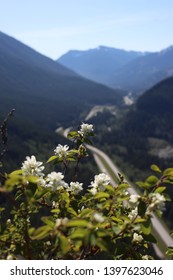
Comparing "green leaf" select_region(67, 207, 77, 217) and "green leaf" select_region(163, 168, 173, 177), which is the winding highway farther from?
"green leaf" select_region(163, 168, 173, 177)

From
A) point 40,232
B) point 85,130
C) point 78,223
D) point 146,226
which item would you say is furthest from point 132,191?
point 78,223

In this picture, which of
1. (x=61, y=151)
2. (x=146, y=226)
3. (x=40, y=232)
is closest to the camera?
(x=40, y=232)

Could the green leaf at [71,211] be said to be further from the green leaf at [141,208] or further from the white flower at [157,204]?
the white flower at [157,204]

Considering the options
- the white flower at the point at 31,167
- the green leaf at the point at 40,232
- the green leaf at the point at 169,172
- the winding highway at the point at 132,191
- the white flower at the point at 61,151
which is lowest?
the green leaf at the point at 40,232

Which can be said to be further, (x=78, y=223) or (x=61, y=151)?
(x=61, y=151)

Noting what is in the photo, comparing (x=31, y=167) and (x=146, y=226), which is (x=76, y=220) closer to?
(x=146, y=226)

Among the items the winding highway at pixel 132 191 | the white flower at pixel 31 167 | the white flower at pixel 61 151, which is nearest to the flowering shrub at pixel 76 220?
the white flower at pixel 31 167

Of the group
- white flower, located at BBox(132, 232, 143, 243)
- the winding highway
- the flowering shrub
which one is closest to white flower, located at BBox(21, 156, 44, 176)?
the flowering shrub

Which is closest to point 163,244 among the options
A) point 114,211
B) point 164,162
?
point 114,211

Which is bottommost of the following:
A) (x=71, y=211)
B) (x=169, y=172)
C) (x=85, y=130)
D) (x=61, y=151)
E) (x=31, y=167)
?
(x=71, y=211)

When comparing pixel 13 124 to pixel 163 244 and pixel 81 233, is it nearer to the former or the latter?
pixel 163 244

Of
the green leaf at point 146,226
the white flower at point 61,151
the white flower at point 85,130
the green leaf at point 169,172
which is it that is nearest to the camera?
the green leaf at point 146,226
